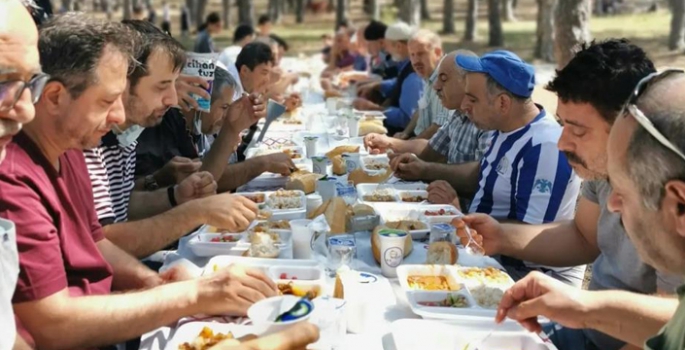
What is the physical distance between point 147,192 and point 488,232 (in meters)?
1.74

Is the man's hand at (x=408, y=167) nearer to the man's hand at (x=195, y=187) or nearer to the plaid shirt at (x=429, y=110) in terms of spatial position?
the man's hand at (x=195, y=187)

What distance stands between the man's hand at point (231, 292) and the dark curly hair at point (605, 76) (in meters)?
1.36

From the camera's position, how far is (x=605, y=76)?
102 inches

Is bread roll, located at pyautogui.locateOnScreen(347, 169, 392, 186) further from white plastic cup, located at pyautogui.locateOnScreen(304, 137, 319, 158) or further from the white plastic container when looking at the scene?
the white plastic container

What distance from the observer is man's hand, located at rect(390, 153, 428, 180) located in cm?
440

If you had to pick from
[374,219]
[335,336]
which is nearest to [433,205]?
[374,219]

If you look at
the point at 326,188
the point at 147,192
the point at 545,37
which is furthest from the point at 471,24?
the point at 147,192

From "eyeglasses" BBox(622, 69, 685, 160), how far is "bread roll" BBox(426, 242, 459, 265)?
1.28 m

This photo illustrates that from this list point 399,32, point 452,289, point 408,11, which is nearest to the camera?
point 452,289

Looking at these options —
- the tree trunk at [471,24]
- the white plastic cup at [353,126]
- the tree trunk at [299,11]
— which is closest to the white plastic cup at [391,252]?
the white plastic cup at [353,126]

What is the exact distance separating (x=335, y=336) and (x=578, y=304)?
71 cm

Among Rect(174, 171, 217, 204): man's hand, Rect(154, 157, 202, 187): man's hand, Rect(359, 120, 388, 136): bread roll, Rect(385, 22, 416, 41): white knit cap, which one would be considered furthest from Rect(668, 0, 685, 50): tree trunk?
Rect(174, 171, 217, 204): man's hand

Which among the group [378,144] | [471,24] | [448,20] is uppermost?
[378,144]

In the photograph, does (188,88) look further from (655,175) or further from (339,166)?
(655,175)
